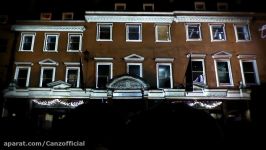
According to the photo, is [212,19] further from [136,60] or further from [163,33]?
[136,60]

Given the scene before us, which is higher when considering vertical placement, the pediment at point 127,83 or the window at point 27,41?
the window at point 27,41

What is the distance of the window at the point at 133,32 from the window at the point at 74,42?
13.1 feet

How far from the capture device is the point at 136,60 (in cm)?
1912

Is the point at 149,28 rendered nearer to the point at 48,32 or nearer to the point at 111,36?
the point at 111,36

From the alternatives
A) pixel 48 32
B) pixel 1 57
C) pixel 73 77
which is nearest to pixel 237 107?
pixel 73 77

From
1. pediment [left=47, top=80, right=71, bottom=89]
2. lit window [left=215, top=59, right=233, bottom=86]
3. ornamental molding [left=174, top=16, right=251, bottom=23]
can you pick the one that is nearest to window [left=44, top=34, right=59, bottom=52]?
pediment [left=47, top=80, right=71, bottom=89]

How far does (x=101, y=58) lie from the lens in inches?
754

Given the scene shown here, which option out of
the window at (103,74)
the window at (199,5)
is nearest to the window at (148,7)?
the window at (199,5)

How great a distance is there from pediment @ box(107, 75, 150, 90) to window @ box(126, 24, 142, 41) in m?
3.94

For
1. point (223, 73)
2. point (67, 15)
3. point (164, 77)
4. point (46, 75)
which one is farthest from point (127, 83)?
point (67, 15)

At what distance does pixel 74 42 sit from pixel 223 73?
12026 mm

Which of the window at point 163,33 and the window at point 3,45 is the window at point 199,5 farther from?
the window at point 3,45

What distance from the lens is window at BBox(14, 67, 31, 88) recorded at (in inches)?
747

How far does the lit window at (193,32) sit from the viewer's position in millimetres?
20016
